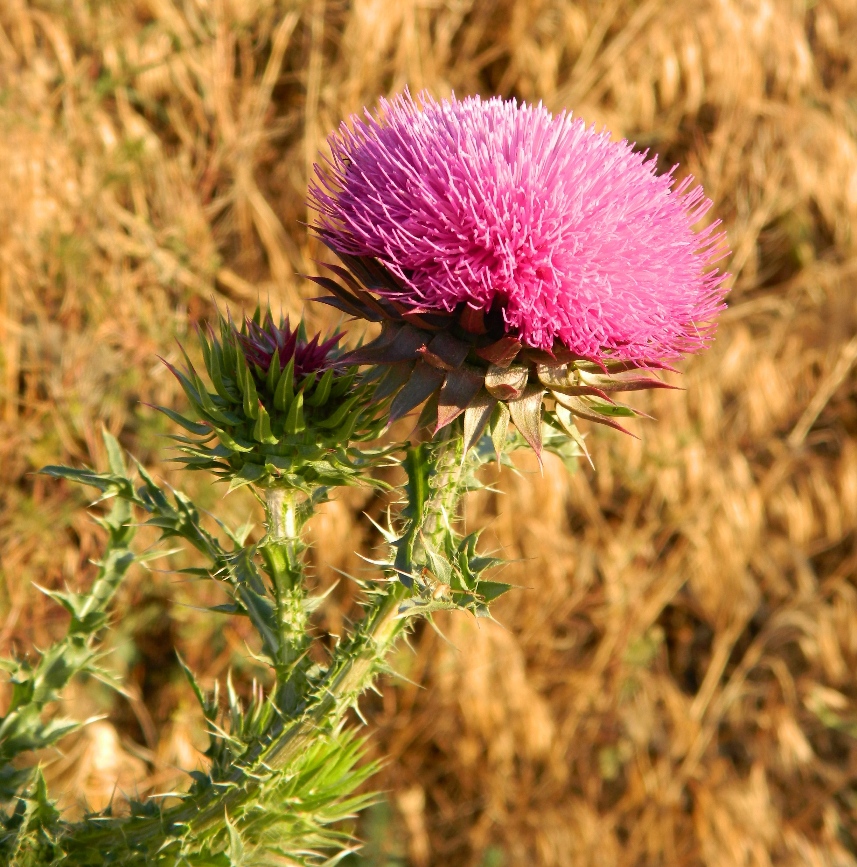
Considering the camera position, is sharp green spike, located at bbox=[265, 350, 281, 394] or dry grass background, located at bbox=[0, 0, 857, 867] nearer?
sharp green spike, located at bbox=[265, 350, 281, 394]

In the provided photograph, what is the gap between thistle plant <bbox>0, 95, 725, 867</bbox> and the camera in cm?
140

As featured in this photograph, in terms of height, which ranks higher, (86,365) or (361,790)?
(86,365)

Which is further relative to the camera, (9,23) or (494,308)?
(9,23)

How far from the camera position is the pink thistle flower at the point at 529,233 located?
1385 millimetres

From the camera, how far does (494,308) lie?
4.81 ft

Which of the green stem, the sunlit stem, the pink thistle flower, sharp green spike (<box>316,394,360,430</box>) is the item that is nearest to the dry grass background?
the green stem

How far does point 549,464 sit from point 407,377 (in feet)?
8.58

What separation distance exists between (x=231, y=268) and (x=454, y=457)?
112 inches

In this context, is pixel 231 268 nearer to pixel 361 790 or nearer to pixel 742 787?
pixel 361 790

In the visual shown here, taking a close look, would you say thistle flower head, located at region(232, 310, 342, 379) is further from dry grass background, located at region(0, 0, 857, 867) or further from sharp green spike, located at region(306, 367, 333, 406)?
dry grass background, located at region(0, 0, 857, 867)

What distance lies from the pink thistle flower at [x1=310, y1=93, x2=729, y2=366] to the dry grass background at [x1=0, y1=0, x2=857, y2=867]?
224 cm

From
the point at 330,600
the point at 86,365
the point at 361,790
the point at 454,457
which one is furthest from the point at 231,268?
the point at 454,457

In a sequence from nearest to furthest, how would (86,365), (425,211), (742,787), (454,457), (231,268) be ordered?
(425,211) → (454,457) → (86,365) → (231,268) → (742,787)

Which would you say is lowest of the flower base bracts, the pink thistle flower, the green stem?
the green stem
